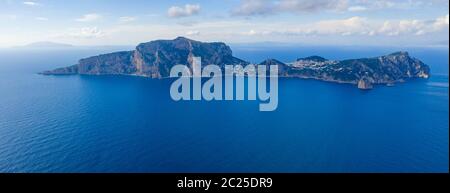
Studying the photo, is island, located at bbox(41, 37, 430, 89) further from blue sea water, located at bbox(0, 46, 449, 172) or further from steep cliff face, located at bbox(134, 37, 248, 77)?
blue sea water, located at bbox(0, 46, 449, 172)

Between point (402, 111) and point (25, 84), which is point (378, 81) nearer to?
point (402, 111)

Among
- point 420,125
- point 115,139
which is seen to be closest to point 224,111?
point 115,139

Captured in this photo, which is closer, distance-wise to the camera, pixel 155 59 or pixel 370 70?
pixel 370 70

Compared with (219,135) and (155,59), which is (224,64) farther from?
(219,135)

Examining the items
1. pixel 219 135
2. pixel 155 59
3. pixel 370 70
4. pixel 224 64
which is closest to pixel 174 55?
pixel 155 59

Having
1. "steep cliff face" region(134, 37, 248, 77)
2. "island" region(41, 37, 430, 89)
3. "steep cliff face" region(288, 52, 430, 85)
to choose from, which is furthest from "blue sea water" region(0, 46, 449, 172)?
"steep cliff face" region(134, 37, 248, 77)
